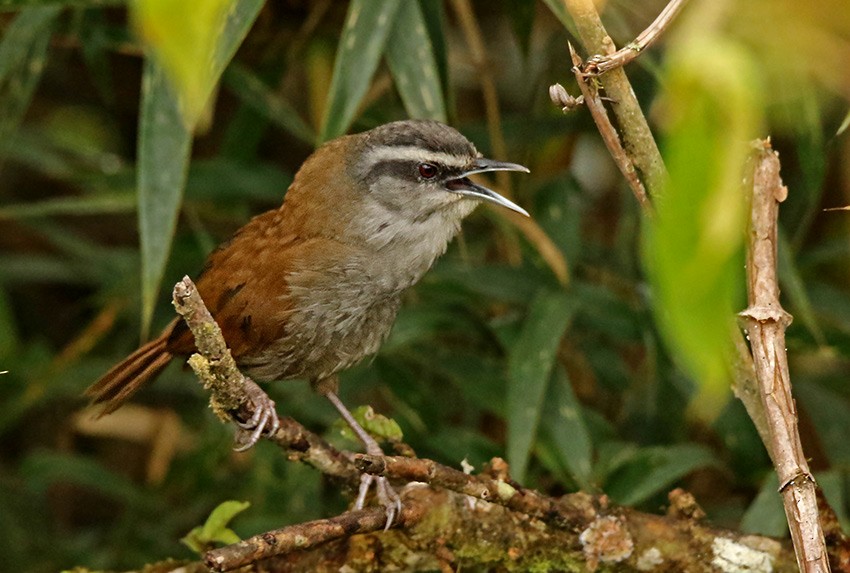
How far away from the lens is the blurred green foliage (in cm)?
329

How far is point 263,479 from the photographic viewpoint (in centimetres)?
410

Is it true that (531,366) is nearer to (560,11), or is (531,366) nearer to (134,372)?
(560,11)

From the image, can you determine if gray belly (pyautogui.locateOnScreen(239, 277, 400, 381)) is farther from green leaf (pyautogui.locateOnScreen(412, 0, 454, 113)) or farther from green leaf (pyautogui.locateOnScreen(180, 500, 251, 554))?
green leaf (pyautogui.locateOnScreen(412, 0, 454, 113))

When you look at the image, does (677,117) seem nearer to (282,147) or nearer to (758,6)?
(758,6)

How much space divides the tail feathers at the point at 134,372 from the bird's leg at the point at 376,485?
0.50 m

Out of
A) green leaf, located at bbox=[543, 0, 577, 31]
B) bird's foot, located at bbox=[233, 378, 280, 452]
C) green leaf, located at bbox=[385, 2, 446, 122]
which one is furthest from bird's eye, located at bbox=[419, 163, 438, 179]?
bird's foot, located at bbox=[233, 378, 280, 452]

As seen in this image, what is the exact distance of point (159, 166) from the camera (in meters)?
3.20

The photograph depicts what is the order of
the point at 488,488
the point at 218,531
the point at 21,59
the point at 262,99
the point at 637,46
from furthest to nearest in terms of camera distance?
1. the point at 262,99
2. the point at 21,59
3. the point at 218,531
4. the point at 488,488
5. the point at 637,46

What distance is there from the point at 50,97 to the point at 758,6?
482cm

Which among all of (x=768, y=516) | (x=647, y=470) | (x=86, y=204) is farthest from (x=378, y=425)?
(x=86, y=204)

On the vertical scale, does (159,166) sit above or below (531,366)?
above

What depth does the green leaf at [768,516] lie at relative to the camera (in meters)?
3.09

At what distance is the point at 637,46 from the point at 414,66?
1469 mm

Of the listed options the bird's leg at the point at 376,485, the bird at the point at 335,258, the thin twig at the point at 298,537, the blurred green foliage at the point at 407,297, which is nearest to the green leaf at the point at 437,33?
the blurred green foliage at the point at 407,297
